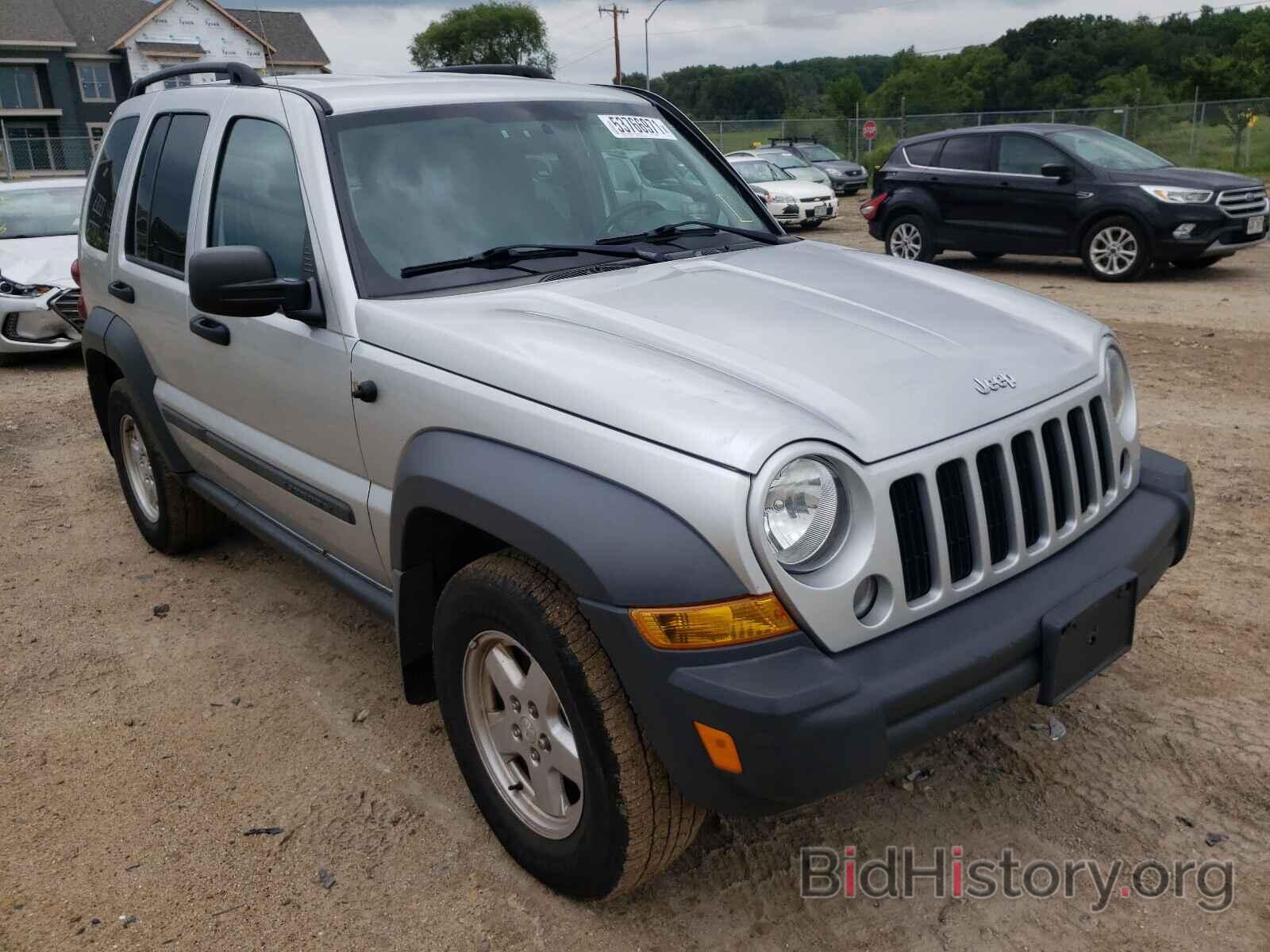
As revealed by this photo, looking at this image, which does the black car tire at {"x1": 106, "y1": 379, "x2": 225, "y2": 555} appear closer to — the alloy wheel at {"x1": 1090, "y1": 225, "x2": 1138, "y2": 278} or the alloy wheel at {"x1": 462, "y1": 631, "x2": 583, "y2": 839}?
the alloy wheel at {"x1": 462, "y1": 631, "x2": 583, "y2": 839}

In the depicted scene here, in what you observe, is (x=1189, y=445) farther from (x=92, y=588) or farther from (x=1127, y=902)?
(x=92, y=588)

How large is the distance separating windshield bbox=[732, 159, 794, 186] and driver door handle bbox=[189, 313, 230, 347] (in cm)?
1662

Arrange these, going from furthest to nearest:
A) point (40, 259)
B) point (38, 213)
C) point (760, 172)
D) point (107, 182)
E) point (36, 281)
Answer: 1. point (760, 172)
2. point (38, 213)
3. point (40, 259)
4. point (36, 281)
5. point (107, 182)

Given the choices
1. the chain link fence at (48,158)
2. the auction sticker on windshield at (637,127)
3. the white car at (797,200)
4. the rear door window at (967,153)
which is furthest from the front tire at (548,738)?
the chain link fence at (48,158)

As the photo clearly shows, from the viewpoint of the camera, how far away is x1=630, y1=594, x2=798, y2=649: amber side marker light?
2.04 meters

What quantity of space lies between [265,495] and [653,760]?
2.01 meters

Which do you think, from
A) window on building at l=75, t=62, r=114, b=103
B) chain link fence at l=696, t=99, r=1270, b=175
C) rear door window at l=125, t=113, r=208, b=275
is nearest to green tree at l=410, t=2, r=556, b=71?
window on building at l=75, t=62, r=114, b=103

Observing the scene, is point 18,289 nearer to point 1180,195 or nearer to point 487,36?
point 1180,195

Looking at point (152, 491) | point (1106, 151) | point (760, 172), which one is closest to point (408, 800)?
point (152, 491)

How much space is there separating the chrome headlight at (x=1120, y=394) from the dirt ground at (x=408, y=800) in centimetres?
95

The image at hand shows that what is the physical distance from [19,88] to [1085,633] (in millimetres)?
54979

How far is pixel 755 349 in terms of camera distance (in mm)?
2494

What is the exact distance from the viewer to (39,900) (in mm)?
2746

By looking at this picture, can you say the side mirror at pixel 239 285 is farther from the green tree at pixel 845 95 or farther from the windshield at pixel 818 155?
the green tree at pixel 845 95
